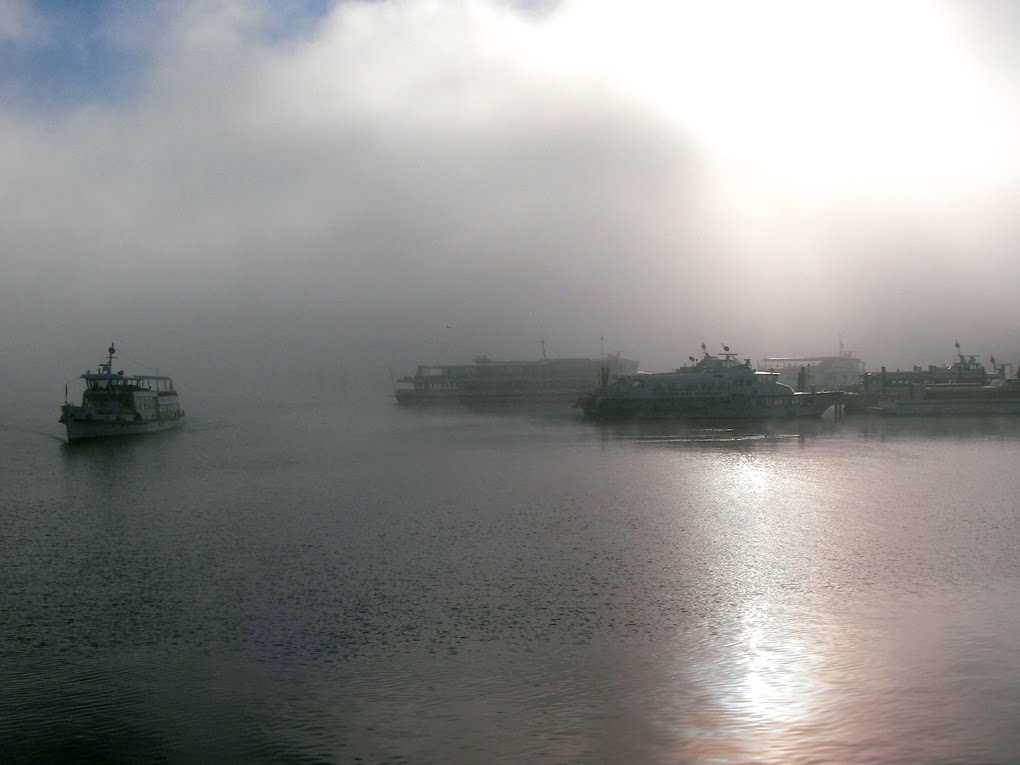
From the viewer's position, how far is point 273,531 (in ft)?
66.8

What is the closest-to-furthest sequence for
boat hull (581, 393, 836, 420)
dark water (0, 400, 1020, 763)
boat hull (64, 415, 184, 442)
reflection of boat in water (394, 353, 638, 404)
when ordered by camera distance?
dark water (0, 400, 1020, 763), boat hull (64, 415, 184, 442), boat hull (581, 393, 836, 420), reflection of boat in water (394, 353, 638, 404)

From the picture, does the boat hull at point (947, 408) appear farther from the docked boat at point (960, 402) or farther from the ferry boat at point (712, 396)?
the ferry boat at point (712, 396)

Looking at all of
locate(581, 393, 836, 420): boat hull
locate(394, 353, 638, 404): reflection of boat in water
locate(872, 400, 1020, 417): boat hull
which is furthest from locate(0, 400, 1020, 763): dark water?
locate(394, 353, 638, 404): reflection of boat in water

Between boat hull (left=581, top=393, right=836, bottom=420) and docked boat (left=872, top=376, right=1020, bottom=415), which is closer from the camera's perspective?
boat hull (left=581, top=393, right=836, bottom=420)

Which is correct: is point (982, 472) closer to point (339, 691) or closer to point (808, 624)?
point (808, 624)

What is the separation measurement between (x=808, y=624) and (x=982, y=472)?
72.0 ft

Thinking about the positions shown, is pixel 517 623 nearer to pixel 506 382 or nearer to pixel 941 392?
pixel 941 392

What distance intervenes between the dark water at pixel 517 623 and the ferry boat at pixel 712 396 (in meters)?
33.6

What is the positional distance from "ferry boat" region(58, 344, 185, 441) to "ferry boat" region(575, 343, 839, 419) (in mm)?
33386

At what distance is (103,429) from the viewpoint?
167ft

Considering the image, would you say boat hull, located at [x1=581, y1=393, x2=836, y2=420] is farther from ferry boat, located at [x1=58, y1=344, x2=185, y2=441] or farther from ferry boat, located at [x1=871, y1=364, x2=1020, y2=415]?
ferry boat, located at [x1=58, y1=344, x2=185, y2=441]

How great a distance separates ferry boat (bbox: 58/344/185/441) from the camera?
49.5 meters

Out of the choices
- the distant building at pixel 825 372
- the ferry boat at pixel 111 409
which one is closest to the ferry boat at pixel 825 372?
the distant building at pixel 825 372

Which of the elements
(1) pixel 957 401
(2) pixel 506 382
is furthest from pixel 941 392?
(2) pixel 506 382
